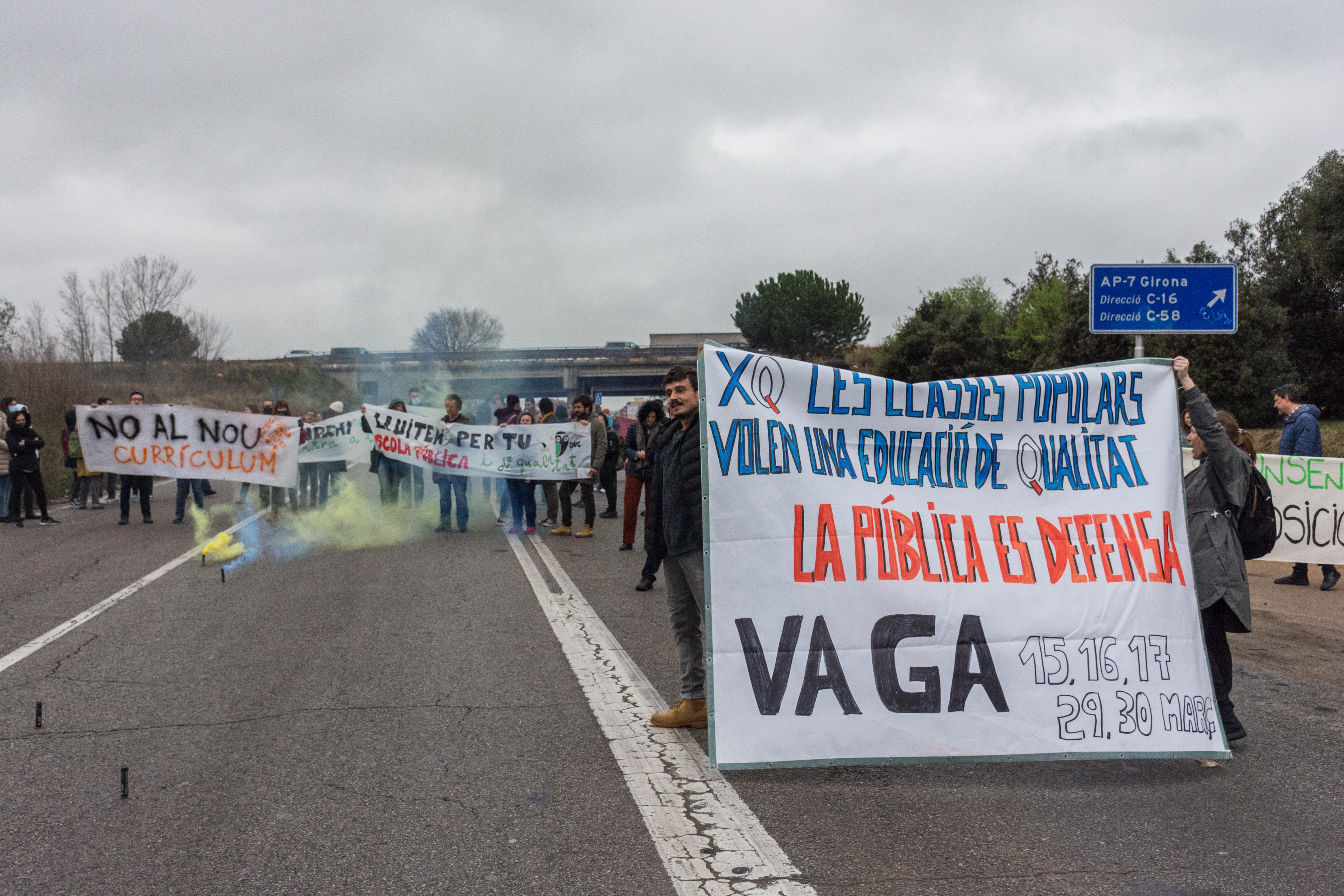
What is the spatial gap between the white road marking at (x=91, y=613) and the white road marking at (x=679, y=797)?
3652mm

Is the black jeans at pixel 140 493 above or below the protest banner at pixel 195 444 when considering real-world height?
below

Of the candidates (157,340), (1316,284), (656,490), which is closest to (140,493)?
(656,490)

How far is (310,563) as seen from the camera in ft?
36.9

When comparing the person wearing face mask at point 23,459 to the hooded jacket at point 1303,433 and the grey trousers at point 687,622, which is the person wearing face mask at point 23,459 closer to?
the grey trousers at point 687,622

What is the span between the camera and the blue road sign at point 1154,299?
1057cm

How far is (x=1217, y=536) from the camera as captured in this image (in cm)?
512

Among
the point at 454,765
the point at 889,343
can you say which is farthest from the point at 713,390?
the point at 889,343

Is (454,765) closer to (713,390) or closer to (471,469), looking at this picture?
(713,390)

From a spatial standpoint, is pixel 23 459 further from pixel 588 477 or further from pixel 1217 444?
pixel 1217 444

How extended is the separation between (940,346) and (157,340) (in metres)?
44.9

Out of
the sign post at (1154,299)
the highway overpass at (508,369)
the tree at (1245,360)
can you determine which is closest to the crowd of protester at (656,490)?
the sign post at (1154,299)

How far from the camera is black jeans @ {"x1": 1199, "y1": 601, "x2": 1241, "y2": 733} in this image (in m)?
5.09

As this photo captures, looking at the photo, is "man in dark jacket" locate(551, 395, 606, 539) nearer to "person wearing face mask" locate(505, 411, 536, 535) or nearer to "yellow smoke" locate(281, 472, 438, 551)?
"person wearing face mask" locate(505, 411, 536, 535)

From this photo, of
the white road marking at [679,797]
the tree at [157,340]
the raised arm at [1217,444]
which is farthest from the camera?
the tree at [157,340]
